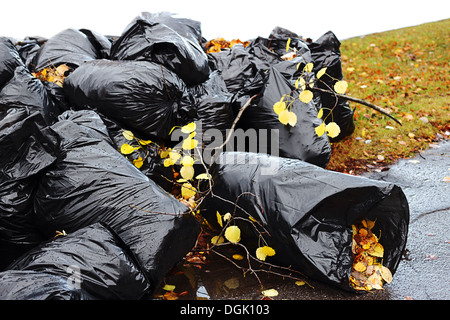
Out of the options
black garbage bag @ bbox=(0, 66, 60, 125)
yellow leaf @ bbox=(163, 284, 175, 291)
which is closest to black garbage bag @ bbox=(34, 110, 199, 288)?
yellow leaf @ bbox=(163, 284, 175, 291)

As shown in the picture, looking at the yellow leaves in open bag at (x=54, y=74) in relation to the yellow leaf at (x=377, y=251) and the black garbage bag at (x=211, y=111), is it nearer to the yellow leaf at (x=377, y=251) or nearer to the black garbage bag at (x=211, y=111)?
the black garbage bag at (x=211, y=111)

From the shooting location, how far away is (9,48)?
300 cm

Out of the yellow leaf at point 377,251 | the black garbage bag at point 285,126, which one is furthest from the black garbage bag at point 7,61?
the yellow leaf at point 377,251

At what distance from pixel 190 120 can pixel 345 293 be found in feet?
5.08

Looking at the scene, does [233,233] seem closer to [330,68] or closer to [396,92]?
[330,68]

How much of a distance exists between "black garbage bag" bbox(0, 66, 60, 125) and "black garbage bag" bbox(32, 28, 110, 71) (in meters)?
0.41

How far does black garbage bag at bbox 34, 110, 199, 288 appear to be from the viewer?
1918 mm

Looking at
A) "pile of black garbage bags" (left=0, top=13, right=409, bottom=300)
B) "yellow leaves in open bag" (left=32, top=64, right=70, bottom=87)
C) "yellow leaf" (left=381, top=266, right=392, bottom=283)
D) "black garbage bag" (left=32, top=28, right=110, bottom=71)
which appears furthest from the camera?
→ "black garbage bag" (left=32, top=28, right=110, bottom=71)

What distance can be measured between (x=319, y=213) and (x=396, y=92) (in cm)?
435

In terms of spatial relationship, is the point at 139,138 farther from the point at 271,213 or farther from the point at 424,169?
the point at 424,169

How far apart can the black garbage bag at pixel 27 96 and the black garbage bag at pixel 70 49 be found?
41cm

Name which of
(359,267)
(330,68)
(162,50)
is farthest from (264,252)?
(330,68)

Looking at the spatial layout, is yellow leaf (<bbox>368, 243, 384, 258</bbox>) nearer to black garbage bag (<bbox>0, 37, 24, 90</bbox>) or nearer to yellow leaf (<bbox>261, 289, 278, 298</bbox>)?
yellow leaf (<bbox>261, 289, 278, 298</bbox>)

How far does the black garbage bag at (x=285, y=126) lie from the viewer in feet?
9.42
